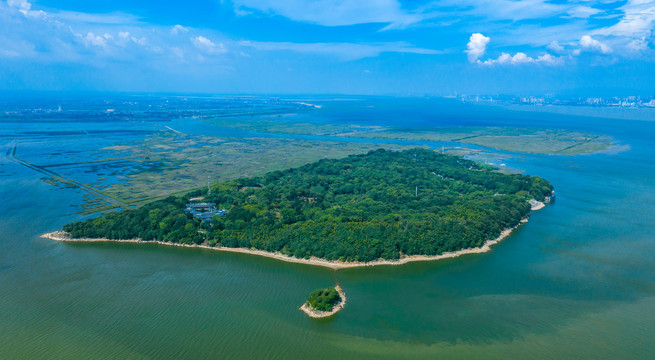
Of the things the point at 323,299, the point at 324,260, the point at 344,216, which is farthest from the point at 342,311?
the point at 344,216

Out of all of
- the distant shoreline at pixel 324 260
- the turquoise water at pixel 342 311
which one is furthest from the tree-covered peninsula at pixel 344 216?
the turquoise water at pixel 342 311

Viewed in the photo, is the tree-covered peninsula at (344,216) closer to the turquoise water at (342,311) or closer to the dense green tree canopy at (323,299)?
the turquoise water at (342,311)

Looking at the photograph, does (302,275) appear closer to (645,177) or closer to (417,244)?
(417,244)

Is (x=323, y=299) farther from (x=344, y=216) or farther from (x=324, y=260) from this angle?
(x=344, y=216)

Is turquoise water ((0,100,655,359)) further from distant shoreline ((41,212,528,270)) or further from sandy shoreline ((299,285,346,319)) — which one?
distant shoreline ((41,212,528,270))

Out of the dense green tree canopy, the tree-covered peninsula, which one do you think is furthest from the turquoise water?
the tree-covered peninsula
